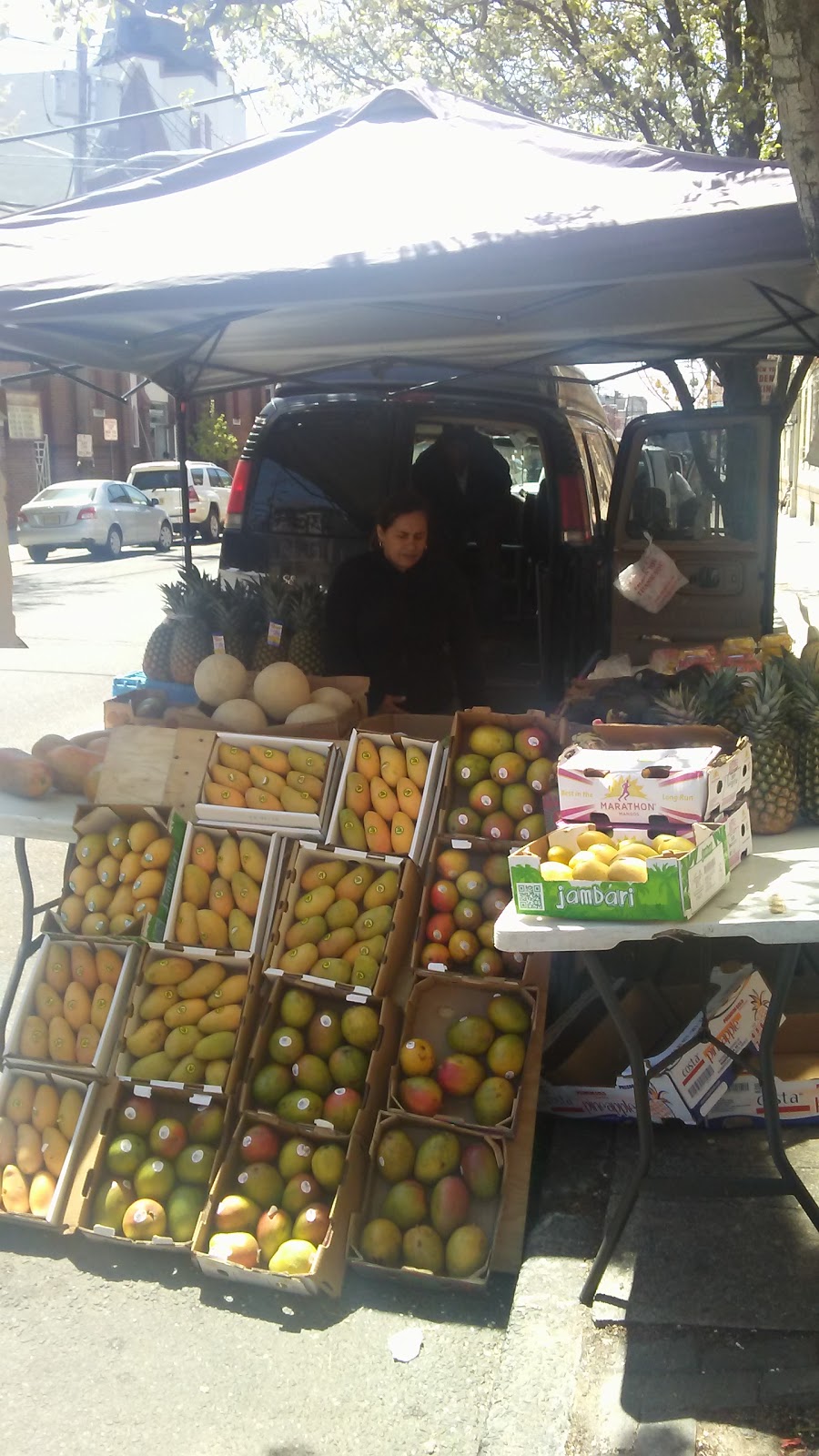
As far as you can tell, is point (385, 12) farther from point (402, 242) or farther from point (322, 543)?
point (402, 242)

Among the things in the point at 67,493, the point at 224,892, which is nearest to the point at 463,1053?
the point at 224,892

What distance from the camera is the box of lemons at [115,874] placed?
3930mm

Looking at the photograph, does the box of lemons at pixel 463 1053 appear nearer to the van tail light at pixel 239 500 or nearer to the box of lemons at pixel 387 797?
the box of lemons at pixel 387 797

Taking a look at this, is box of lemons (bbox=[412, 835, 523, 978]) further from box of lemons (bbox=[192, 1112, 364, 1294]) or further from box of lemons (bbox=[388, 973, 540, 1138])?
box of lemons (bbox=[192, 1112, 364, 1294])

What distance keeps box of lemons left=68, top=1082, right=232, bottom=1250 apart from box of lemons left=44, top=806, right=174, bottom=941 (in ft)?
1.67

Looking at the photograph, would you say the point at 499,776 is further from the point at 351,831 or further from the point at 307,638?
the point at 307,638

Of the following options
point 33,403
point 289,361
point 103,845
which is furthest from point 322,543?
point 33,403

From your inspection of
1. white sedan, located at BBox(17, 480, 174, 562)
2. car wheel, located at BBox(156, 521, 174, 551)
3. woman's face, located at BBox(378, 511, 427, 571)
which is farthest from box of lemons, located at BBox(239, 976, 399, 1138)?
car wheel, located at BBox(156, 521, 174, 551)

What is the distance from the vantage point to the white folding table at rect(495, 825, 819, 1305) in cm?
283

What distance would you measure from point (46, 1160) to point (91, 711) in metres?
6.86

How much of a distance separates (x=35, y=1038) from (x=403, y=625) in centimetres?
240

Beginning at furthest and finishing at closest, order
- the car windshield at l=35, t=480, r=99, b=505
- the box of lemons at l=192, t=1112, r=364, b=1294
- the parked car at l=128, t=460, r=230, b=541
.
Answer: the parked car at l=128, t=460, r=230, b=541, the car windshield at l=35, t=480, r=99, b=505, the box of lemons at l=192, t=1112, r=364, b=1294

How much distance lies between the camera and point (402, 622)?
215 inches

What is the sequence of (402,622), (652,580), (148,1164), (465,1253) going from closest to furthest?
(465,1253)
(148,1164)
(402,622)
(652,580)
